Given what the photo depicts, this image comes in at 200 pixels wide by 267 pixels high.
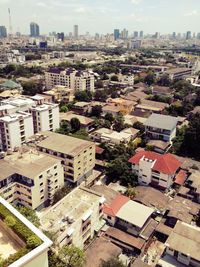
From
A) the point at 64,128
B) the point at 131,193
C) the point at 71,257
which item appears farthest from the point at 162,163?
the point at 64,128

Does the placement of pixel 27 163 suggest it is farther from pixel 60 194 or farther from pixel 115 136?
pixel 115 136

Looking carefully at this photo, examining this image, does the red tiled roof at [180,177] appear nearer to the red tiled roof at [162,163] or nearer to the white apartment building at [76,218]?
the red tiled roof at [162,163]

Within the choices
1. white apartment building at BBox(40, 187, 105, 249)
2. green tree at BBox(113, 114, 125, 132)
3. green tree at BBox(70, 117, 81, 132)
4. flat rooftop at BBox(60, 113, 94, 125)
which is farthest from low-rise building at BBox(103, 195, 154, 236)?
flat rooftop at BBox(60, 113, 94, 125)

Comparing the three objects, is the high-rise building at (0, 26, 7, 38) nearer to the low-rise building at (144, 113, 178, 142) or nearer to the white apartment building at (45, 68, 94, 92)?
the white apartment building at (45, 68, 94, 92)

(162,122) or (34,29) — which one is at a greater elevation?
(34,29)

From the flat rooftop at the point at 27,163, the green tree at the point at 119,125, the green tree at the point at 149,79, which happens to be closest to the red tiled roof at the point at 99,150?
the green tree at the point at 119,125
